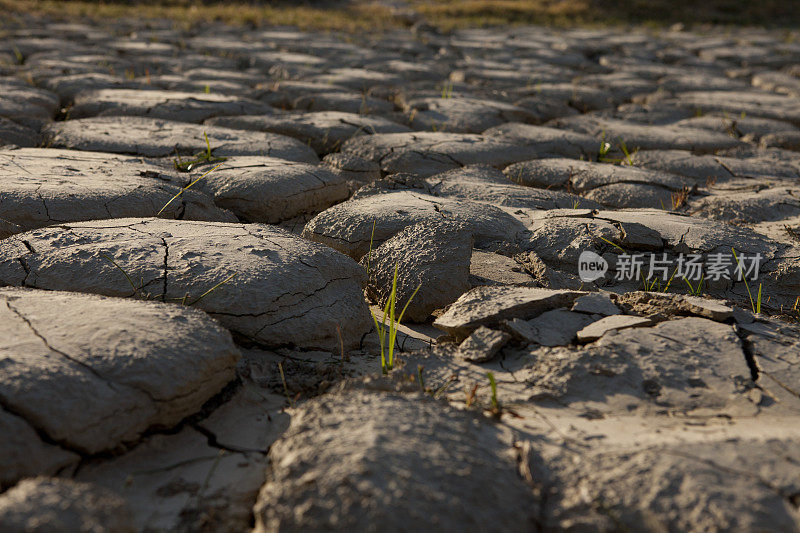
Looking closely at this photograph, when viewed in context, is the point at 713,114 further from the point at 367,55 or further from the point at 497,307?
the point at 497,307

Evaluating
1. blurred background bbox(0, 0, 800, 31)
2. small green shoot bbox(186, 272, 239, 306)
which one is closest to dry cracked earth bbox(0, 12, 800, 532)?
small green shoot bbox(186, 272, 239, 306)

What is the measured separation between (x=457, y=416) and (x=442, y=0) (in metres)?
12.9

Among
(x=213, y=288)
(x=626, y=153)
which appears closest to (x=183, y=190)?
(x=213, y=288)

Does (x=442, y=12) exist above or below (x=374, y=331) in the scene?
above

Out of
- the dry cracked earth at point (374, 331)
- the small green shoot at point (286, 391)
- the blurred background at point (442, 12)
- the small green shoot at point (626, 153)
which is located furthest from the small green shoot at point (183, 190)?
the blurred background at point (442, 12)

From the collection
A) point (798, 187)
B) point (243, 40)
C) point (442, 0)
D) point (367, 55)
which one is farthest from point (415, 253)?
point (442, 0)

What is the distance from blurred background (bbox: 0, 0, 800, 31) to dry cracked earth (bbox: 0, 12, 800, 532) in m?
5.33

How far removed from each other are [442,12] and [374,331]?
9.64 meters

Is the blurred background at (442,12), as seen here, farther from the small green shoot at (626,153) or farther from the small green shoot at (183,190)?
the small green shoot at (183,190)

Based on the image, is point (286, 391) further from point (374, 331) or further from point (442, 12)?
point (442, 12)

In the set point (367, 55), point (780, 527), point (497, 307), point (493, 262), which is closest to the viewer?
point (780, 527)

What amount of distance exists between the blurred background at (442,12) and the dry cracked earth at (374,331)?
533 centimetres

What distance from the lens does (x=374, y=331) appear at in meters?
1.94

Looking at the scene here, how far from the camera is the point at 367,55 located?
6.52 meters
